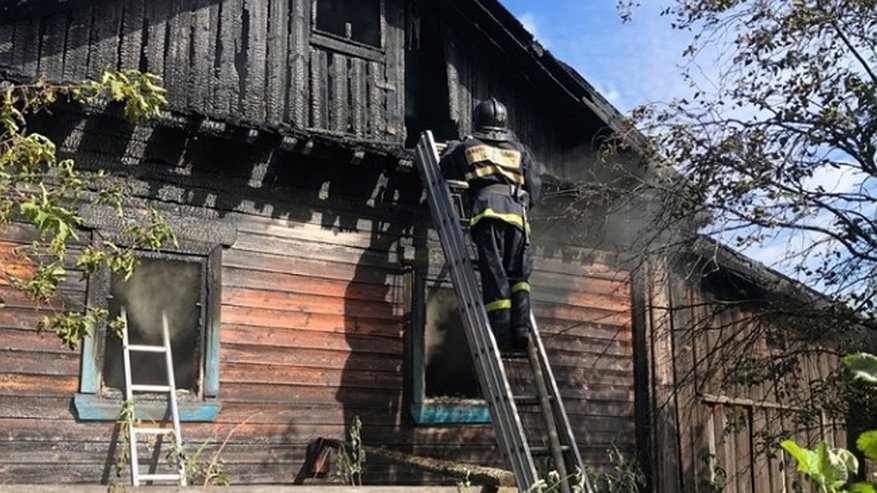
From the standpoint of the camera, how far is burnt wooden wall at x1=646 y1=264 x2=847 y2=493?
826cm

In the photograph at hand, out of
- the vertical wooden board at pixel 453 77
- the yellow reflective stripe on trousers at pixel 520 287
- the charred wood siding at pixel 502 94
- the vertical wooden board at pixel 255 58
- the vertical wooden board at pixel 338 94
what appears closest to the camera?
the yellow reflective stripe on trousers at pixel 520 287

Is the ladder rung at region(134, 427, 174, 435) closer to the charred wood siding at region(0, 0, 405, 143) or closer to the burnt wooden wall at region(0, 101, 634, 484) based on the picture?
the burnt wooden wall at region(0, 101, 634, 484)

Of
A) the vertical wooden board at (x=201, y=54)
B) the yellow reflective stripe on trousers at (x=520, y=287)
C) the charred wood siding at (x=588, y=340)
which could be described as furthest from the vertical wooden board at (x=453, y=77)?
the yellow reflective stripe on trousers at (x=520, y=287)

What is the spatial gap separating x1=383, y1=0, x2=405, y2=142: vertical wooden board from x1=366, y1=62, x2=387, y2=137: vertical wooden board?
2.1 inches

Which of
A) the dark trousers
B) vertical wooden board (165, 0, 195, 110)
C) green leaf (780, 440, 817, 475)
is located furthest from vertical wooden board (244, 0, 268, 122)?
green leaf (780, 440, 817, 475)

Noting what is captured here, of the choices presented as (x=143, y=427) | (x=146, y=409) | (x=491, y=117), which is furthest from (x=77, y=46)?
(x=491, y=117)

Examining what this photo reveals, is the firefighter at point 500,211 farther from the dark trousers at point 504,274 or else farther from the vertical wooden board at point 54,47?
the vertical wooden board at point 54,47

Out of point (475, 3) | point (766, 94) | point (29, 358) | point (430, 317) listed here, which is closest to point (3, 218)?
point (29, 358)

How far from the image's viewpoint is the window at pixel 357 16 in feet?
27.6

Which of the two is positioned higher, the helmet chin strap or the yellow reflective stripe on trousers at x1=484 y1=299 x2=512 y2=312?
the helmet chin strap

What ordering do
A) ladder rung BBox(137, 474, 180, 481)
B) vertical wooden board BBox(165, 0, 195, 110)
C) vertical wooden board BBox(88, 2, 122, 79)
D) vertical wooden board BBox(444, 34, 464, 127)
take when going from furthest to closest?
vertical wooden board BBox(444, 34, 464, 127) < vertical wooden board BBox(165, 0, 195, 110) < vertical wooden board BBox(88, 2, 122, 79) < ladder rung BBox(137, 474, 180, 481)

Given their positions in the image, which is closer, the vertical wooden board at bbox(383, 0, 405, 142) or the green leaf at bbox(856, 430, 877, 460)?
the green leaf at bbox(856, 430, 877, 460)

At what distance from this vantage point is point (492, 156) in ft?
21.4

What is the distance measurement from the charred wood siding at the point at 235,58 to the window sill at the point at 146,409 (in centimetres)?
212
